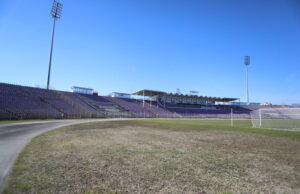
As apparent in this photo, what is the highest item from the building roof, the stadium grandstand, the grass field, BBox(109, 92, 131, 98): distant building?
the building roof

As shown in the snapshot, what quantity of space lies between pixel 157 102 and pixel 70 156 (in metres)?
66.5

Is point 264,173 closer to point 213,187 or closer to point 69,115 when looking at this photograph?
point 213,187

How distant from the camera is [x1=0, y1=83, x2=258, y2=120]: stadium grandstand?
30875mm

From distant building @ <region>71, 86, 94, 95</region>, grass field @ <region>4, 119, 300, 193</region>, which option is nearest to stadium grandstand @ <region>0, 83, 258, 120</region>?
distant building @ <region>71, 86, 94, 95</region>

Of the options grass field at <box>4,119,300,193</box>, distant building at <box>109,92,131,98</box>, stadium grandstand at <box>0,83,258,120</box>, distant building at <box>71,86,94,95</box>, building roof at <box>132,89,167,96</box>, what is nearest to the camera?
grass field at <box>4,119,300,193</box>

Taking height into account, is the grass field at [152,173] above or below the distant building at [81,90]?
below

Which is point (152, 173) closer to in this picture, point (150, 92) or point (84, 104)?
point (84, 104)

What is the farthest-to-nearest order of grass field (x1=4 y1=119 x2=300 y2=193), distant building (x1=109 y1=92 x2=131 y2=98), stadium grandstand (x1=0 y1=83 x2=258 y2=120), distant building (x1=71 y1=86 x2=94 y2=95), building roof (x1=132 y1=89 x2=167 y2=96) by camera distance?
1. distant building (x1=109 y1=92 x2=131 y2=98)
2. building roof (x1=132 y1=89 x2=167 y2=96)
3. distant building (x1=71 y1=86 x2=94 y2=95)
4. stadium grandstand (x1=0 y1=83 x2=258 y2=120)
5. grass field (x1=4 y1=119 x2=300 y2=193)

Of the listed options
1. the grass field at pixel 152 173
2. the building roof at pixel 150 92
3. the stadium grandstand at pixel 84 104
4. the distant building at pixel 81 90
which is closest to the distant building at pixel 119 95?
the stadium grandstand at pixel 84 104

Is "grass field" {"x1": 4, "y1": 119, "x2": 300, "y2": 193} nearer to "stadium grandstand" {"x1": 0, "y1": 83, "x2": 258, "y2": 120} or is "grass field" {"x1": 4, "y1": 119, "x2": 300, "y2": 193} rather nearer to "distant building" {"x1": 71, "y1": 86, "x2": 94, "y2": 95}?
"stadium grandstand" {"x1": 0, "y1": 83, "x2": 258, "y2": 120}

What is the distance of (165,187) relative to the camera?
335 cm

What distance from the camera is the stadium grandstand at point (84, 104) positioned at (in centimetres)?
3088

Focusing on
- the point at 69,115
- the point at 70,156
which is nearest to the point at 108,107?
the point at 69,115

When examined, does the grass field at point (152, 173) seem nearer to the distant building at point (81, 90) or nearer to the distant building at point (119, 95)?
the distant building at point (81, 90)
